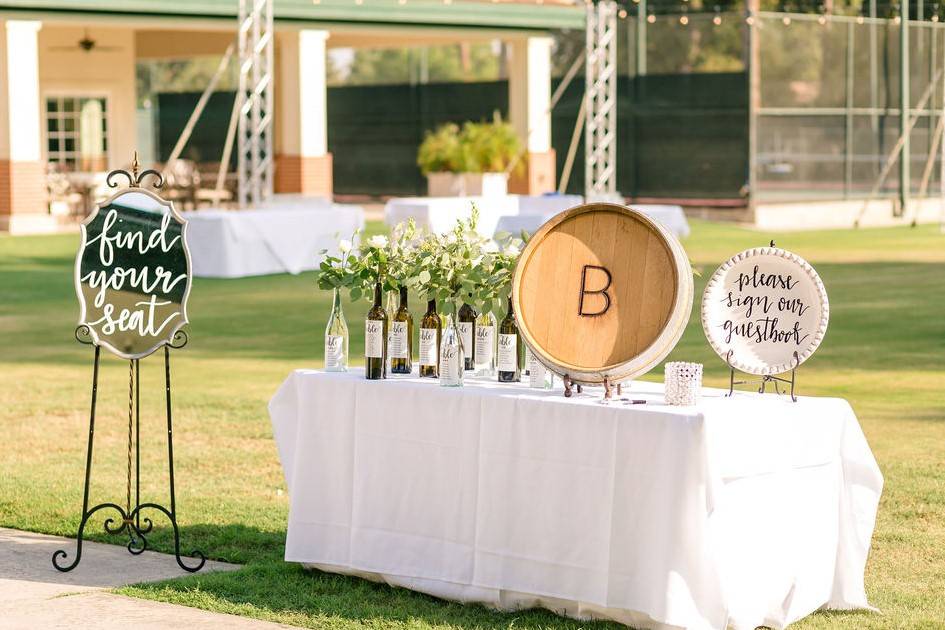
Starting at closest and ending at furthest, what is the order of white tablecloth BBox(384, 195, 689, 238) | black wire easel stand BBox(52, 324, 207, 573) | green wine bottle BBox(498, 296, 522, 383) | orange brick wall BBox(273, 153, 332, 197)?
1. green wine bottle BBox(498, 296, 522, 383)
2. black wire easel stand BBox(52, 324, 207, 573)
3. white tablecloth BBox(384, 195, 689, 238)
4. orange brick wall BBox(273, 153, 332, 197)

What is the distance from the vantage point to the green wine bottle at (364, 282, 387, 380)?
610 centimetres

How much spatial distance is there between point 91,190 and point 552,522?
79.0ft

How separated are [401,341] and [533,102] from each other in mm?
26768

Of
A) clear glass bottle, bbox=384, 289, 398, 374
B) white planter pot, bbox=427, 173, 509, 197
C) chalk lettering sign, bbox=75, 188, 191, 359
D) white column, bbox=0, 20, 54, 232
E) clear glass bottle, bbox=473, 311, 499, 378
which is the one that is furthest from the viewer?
white planter pot, bbox=427, 173, 509, 197

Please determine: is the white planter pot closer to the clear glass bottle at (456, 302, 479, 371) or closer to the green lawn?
the green lawn

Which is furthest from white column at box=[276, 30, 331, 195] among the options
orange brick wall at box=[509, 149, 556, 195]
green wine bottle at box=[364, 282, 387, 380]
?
green wine bottle at box=[364, 282, 387, 380]

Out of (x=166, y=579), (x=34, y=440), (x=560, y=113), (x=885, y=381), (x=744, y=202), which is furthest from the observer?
(x=560, y=113)

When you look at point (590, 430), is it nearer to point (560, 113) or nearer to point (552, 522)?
point (552, 522)

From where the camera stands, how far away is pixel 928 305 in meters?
16.0

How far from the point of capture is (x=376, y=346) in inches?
240

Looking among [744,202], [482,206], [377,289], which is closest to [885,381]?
[377,289]

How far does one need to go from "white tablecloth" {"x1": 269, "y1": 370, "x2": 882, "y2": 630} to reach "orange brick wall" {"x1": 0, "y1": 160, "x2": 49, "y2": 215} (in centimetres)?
2062

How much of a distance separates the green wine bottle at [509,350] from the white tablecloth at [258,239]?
13.4 meters

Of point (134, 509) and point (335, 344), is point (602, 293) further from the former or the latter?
point (134, 509)
